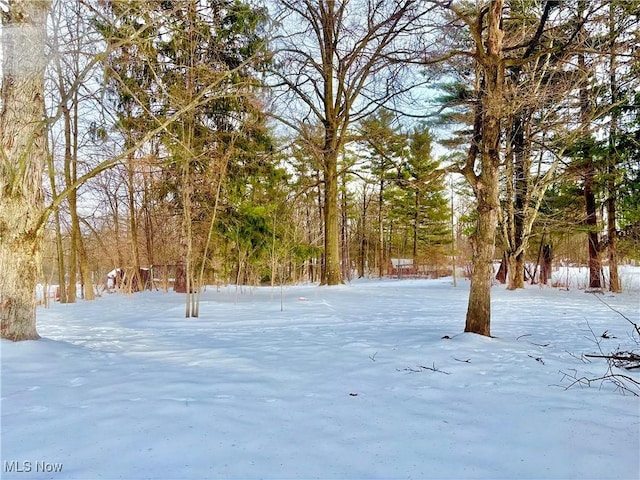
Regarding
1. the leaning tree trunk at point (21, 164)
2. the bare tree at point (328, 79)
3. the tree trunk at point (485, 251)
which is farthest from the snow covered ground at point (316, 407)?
the bare tree at point (328, 79)

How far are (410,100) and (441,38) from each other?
3232 millimetres

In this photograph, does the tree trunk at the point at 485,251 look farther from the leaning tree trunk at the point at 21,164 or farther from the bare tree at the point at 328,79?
the bare tree at the point at 328,79

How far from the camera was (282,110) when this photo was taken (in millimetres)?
11531

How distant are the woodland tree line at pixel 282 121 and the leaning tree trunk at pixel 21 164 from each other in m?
0.02

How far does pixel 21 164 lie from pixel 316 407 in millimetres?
3525

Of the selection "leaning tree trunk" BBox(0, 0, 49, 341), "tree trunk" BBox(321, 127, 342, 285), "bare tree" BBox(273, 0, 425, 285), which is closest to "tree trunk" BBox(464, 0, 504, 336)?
"leaning tree trunk" BBox(0, 0, 49, 341)

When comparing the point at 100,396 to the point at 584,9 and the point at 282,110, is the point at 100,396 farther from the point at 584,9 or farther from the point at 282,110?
the point at 282,110

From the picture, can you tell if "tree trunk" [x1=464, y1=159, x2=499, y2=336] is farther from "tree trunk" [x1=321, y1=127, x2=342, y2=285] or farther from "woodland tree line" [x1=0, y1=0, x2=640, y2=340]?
"tree trunk" [x1=321, y1=127, x2=342, y2=285]

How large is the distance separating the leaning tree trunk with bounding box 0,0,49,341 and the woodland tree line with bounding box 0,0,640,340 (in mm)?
17

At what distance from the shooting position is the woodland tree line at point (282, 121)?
12.9ft

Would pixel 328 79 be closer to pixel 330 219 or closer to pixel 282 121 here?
pixel 282 121

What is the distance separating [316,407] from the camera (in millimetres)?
2500

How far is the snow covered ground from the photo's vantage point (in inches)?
70.4

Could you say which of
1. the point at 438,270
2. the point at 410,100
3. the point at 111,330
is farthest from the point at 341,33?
the point at 438,270
